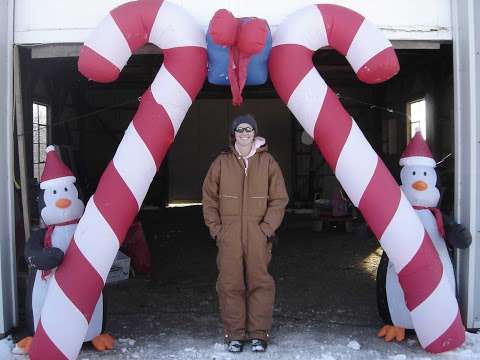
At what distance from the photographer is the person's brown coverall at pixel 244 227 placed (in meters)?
3.02

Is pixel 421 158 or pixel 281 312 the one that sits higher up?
pixel 421 158

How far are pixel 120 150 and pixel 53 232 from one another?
687 mm

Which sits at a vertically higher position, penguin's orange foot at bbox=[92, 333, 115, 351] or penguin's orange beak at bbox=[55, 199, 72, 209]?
penguin's orange beak at bbox=[55, 199, 72, 209]

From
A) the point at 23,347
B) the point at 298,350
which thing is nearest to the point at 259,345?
the point at 298,350

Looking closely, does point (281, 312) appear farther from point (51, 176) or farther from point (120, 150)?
point (51, 176)

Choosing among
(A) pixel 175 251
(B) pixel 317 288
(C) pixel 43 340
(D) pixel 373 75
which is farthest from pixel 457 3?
(A) pixel 175 251

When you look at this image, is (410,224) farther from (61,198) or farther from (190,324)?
(61,198)

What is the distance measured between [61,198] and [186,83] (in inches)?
41.3

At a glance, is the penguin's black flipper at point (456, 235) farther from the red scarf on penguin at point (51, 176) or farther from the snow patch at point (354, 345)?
the red scarf on penguin at point (51, 176)

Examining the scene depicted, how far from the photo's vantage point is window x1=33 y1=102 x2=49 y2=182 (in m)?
8.11

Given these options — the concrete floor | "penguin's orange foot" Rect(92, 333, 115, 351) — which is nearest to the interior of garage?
the concrete floor

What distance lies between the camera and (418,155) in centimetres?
330

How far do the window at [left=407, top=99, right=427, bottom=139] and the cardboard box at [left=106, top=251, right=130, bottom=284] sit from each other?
5.11 metres

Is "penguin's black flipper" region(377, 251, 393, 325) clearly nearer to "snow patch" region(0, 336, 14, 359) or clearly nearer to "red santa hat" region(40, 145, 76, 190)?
"red santa hat" region(40, 145, 76, 190)
